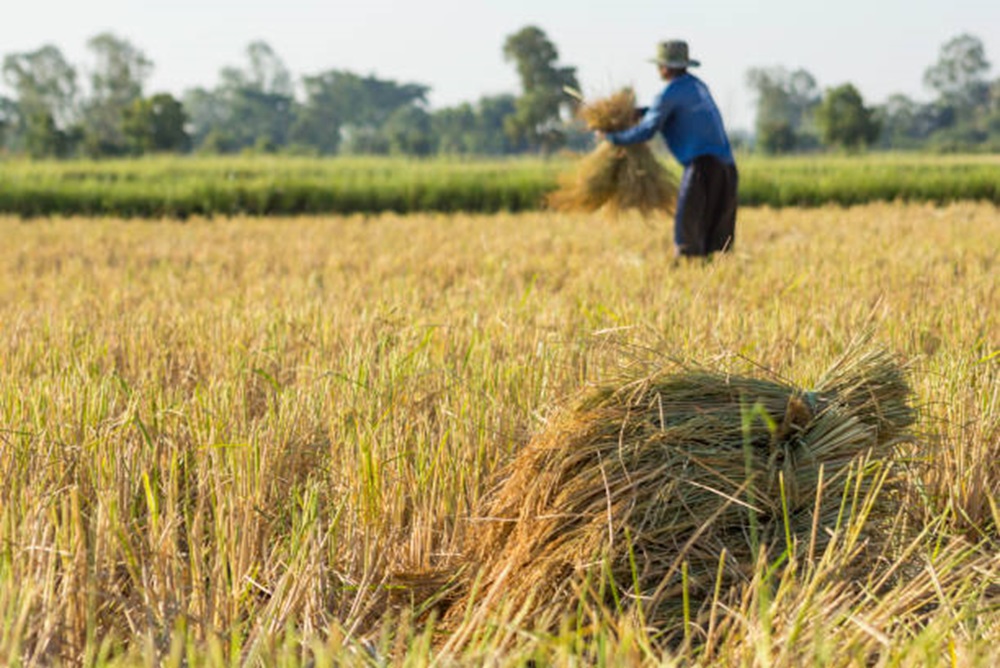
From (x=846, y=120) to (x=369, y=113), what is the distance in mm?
61690

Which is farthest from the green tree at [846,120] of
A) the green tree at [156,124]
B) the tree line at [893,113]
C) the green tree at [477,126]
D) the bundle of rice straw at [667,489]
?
the bundle of rice straw at [667,489]

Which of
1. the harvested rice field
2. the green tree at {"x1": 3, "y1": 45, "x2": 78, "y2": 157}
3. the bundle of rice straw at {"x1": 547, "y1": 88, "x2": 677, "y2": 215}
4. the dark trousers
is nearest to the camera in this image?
the harvested rice field

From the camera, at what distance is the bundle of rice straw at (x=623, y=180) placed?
264 inches

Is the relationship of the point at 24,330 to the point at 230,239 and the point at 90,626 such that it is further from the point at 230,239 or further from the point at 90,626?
the point at 230,239

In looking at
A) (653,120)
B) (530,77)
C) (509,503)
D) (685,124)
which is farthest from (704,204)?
(530,77)

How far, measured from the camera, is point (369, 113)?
98000 mm

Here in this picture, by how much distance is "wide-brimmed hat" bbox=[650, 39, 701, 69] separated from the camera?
6.02m

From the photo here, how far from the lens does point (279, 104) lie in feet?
286

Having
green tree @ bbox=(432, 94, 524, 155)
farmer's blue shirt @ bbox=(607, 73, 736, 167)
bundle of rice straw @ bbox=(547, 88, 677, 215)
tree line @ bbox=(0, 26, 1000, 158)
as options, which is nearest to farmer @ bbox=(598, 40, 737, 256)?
farmer's blue shirt @ bbox=(607, 73, 736, 167)

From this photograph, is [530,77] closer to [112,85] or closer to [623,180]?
[112,85]

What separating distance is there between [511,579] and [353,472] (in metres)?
0.57

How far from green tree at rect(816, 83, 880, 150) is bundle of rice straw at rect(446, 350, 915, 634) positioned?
148 ft

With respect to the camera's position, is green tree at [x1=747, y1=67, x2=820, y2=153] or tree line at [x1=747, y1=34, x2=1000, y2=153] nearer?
tree line at [x1=747, y1=34, x2=1000, y2=153]

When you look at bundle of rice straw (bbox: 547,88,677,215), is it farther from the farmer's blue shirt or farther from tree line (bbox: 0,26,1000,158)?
tree line (bbox: 0,26,1000,158)
